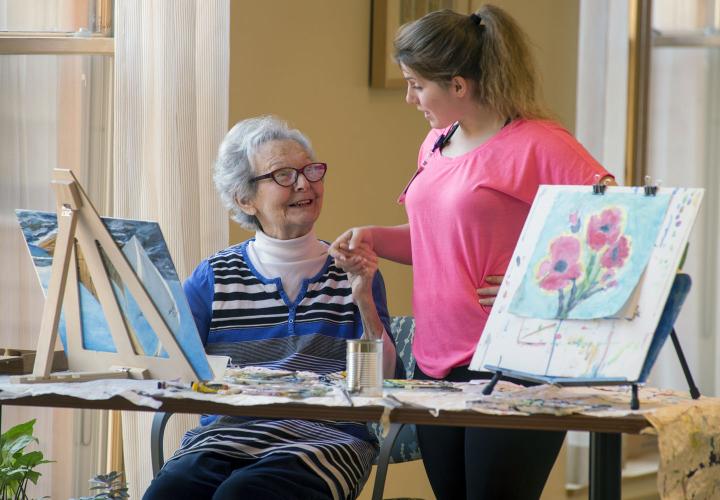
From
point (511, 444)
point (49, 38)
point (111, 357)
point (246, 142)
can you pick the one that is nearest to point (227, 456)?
point (111, 357)

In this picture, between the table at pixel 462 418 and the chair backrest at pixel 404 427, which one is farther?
the chair backrest at pixel 404 427

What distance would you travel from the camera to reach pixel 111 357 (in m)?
1.99

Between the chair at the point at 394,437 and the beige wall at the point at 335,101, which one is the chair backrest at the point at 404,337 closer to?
the chair at the point at 394,437

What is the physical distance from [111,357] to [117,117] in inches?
38.5

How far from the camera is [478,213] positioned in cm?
201

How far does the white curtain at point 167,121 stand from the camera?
2785mm

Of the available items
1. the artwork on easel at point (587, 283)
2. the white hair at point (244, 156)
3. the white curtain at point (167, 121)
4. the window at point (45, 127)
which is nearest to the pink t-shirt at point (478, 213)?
the artwork on easel at point (587, 283)

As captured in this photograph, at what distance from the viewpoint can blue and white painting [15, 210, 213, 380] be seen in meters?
1.90

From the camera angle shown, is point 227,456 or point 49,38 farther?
point 49,38

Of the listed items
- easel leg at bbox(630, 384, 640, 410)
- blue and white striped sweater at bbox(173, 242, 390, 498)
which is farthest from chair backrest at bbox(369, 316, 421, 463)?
easel leg at bbox(630, 384, 640, 410)

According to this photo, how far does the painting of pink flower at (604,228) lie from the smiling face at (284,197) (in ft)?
2.64

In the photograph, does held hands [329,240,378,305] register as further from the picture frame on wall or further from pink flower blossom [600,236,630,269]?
the picture frame on wall

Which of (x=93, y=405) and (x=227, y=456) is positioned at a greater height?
(x=93, y=405)

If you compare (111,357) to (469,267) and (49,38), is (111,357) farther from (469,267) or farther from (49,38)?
(49,38)
